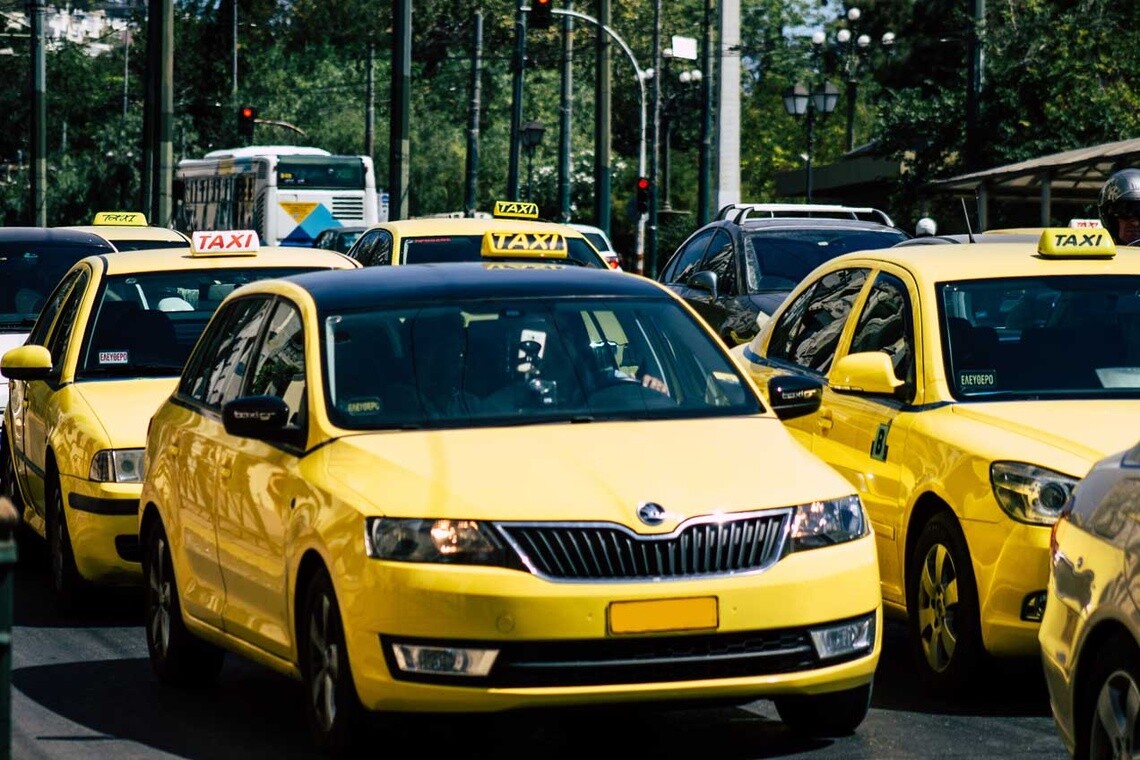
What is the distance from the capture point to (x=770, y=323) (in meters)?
11.0

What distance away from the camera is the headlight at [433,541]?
6656 millimetres

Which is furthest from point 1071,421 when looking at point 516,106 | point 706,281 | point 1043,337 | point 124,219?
point 516,106

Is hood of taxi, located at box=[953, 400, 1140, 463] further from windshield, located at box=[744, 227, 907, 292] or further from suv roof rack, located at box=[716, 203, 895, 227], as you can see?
suv roof rack, located at box=[716, 203, 895, 227]

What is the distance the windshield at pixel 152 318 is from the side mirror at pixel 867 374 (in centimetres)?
370

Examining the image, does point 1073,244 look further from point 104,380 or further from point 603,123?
point 603,123

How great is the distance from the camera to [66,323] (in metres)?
12.0

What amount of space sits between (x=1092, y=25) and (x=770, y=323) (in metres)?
30.0

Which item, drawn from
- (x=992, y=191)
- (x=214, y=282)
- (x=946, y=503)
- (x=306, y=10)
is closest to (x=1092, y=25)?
(x=992, y=191)

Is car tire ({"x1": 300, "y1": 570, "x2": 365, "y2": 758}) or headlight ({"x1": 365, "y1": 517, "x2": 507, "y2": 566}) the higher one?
headlight ({"x1": 365, "y1": 517, "x2": 507, "y2": 566})

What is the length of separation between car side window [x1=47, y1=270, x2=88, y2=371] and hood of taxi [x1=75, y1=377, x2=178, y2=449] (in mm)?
535

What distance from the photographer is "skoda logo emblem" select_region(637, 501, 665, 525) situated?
6668mm

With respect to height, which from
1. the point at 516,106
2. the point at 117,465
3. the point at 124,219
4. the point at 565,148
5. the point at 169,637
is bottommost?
the point at 169,637

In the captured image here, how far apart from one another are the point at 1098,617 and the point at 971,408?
3030mm

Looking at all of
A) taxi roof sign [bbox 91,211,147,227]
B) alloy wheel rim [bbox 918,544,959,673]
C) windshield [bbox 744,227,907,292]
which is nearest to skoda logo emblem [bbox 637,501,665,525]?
alloy wheel rim [bbox 918,544,959,673]
